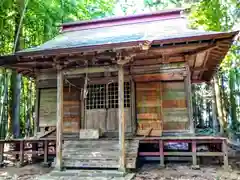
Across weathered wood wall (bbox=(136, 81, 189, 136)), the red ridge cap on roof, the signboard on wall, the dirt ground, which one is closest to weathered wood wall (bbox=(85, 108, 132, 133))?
weathered wood wall (bbox=(136, 81, 189, 136))

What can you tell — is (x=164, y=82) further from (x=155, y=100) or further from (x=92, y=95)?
(x=92, y=95)

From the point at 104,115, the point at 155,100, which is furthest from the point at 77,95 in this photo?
the point at 155,100

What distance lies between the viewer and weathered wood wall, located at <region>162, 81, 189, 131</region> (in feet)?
25.5

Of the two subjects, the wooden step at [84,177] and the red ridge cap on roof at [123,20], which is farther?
the red ridge cap on roof at [123,20]

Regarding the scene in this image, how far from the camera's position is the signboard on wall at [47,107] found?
30.2ft

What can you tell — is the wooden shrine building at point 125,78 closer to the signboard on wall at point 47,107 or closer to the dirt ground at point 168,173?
the signboard on wall at point 47,107

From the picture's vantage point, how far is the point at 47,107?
9.32 m

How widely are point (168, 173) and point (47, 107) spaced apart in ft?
17.4

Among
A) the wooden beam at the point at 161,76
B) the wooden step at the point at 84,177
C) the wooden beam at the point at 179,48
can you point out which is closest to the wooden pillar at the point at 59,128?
the wooden step at the point at 84,177

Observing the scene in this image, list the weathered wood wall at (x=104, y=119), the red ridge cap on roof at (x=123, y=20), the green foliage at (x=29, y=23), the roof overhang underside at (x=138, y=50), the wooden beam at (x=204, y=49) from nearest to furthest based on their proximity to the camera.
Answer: the roof overhang underside at (x=138, y=50) < the wooden beam at (x=204, y=49) < the weathered wood wall at (x=104, y=119) < the red ridge cap on roof at (x=123, y=20) < the green foliage at (x=29, y=23)

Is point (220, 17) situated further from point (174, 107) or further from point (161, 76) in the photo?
point (174, 107)

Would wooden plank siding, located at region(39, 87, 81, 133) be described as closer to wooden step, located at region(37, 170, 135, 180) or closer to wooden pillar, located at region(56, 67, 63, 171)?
wooden pillar, located at region(56, 67, 63, 171)

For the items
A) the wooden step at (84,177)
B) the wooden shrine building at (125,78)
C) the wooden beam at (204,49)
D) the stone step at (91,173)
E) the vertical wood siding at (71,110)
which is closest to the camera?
the wooden step at (84,177)

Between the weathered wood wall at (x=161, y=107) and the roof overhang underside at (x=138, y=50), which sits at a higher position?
the roof overhang underside at (x=138, y=50)
